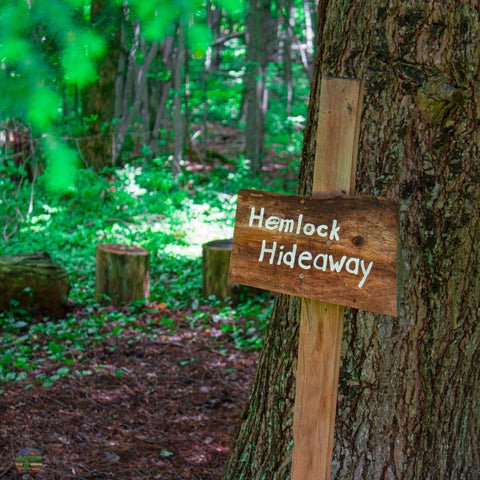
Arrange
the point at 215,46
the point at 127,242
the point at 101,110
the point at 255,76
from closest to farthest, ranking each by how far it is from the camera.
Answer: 1. the point at 127,242
2. the point at 101,110
3. the point at 255,76
4. the point at 215,46

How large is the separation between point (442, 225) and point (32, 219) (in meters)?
7.76

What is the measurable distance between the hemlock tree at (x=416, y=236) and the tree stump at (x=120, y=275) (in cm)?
371

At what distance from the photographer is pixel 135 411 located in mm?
3609

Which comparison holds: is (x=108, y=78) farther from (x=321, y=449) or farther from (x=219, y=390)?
(x=321, y=449)

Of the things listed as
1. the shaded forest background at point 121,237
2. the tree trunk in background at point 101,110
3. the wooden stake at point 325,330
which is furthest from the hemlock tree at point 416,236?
the tree trunk in background at point 101,110

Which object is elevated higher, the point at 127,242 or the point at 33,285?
the point at 127,242

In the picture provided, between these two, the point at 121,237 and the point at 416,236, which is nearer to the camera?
the point at 416,236

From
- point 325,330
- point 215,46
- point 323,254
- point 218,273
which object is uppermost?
point 215,46

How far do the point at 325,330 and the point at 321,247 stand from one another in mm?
282

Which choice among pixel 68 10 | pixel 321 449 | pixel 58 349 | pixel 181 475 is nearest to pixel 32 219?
pixel 58 349

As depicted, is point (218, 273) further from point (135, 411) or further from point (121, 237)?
point (121, 237)

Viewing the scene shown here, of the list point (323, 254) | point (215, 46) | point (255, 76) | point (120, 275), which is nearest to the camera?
point (323, 254)

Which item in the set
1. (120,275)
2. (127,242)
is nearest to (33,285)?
(120,275)

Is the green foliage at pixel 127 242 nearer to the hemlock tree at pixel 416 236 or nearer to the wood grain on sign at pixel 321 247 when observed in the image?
the wood grain on sign at pixel 321 247
